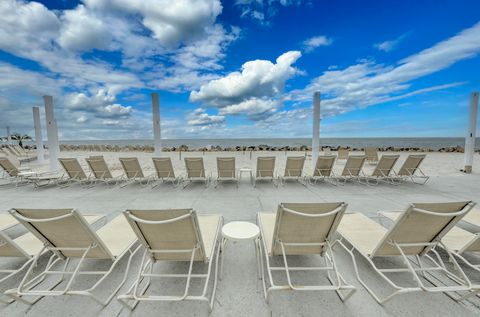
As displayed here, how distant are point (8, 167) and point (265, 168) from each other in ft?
24.8

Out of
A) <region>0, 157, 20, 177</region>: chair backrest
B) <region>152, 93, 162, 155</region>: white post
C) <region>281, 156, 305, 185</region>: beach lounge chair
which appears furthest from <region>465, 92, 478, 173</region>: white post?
<region>0, 157, 20, 177</region>: chair backrest

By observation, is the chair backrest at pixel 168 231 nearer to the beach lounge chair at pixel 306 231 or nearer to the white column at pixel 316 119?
the beach lounge chair at pixel 306 231

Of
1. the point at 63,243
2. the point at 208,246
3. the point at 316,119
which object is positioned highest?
the point at 316,119

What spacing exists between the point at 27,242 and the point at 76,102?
17831mm

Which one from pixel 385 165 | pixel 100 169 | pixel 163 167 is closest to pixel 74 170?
pixel 100 169

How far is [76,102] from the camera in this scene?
15.2m

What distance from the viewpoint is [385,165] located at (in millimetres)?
5547

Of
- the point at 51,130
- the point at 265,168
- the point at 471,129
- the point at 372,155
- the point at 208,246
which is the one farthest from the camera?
the point at 372,155

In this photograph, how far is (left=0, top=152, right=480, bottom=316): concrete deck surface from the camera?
1483 mm

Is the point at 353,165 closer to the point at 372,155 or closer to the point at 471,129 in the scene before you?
the point at 372,155

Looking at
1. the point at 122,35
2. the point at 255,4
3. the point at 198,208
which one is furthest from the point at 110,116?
the point at 198,208

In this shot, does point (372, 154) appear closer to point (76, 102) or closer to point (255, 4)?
point (255, 4)

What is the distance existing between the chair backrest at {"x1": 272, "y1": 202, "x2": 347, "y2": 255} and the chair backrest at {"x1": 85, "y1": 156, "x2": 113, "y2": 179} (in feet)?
18.4

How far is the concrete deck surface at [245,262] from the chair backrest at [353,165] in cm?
63
